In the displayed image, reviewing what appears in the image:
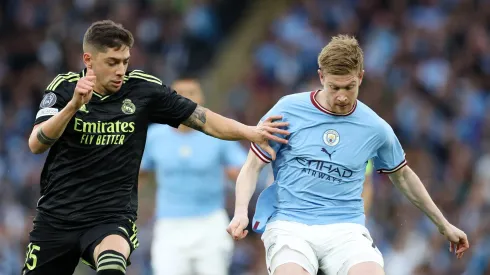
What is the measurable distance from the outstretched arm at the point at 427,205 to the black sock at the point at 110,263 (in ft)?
6.80

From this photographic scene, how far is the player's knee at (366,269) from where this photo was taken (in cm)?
711

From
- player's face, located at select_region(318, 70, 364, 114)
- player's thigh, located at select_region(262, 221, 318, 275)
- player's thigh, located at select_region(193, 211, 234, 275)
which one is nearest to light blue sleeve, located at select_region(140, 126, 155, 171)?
player's thigh, located at select_region(193, 211, 234, 275)

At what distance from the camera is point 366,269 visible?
23.4ft

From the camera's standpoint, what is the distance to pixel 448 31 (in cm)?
1652

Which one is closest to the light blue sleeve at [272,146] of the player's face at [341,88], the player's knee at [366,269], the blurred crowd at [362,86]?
the player's face at [341,88]

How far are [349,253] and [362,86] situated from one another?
30.8 feet

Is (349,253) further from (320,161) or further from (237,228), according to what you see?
(237,228)

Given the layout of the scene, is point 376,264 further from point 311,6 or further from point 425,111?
point 311,6

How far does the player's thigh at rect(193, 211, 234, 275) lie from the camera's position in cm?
1079

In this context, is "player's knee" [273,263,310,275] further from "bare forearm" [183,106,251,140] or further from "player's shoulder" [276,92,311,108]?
"player's shoulder" [276,92,311,108]

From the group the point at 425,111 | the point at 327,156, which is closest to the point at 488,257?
the point at 425,111

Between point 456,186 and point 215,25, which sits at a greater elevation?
point 215,25

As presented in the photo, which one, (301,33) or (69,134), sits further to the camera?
(301,33)

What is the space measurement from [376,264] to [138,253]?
837 centimetres
